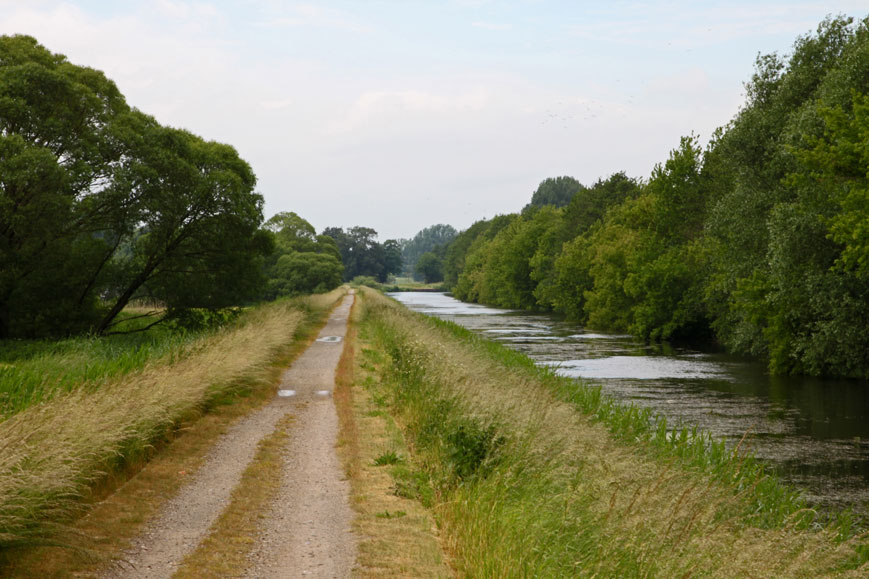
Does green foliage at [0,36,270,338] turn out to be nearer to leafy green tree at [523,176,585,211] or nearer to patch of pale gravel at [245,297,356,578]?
patch of pale gravel at [245,297,356,578]

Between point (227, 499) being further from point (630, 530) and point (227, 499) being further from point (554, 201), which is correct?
point (554, 201)

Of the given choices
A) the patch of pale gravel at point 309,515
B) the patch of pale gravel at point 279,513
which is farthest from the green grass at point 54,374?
the patch of pale gravel at point 309,515

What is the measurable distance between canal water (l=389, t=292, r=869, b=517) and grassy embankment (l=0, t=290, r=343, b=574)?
323 inches

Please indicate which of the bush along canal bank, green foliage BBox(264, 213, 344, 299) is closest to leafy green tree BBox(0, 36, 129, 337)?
the bush along canal bank

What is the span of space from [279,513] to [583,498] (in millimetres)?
3323

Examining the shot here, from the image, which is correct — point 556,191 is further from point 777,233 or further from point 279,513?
point 279,513

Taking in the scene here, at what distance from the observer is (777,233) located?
24734 mm

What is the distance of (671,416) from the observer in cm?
1780

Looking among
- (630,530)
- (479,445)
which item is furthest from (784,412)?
(630,530)

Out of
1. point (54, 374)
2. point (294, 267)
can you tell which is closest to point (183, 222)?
point (54, 374)

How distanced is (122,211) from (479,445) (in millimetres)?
22281

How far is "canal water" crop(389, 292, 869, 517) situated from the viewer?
43.2 ft

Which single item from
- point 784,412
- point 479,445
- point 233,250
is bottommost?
point 784,412

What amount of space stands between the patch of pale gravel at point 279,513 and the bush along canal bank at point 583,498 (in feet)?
3.72
